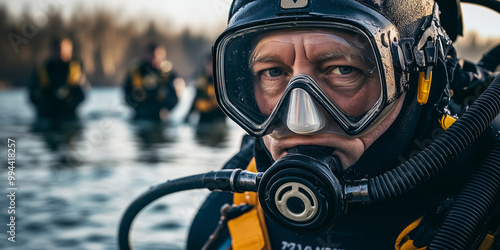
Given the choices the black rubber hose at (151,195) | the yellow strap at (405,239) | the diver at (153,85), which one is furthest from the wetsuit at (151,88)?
the yellow strap at (405,239)

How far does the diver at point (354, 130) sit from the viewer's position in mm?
1399

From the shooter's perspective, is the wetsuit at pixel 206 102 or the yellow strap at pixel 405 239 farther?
the wetsuit at pixel 206 102

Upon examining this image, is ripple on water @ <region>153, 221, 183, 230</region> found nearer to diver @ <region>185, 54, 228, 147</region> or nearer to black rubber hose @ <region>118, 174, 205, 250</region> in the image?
black rubber hose @ <region>118, 174, 205, 250</region>

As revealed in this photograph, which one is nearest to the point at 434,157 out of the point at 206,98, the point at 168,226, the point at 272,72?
the point at 272,72

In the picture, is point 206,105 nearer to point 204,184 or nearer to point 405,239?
point 204,184

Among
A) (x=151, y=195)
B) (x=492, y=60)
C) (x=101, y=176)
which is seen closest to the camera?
(x=151, y=195)

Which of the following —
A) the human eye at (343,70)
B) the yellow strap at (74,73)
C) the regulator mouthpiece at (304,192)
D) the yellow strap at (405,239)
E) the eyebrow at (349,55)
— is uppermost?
the yellow strap at (74,73)

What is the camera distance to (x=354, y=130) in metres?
1.46

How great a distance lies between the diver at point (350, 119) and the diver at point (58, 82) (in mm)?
10204

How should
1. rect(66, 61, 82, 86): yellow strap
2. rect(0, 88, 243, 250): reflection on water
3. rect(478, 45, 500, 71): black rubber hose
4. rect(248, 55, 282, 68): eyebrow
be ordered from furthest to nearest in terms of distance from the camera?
rect(66, 61, 82, 86): yellow strap < rect(0, 88, 243, 250): reflection on water < rect(478, 45, 500, 71): black rubber hose < rect(248, 55, 282, 68): eyebrow

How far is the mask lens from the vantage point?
1469 mm

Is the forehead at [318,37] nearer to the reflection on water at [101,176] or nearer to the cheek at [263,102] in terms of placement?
the cheek at [263,102]

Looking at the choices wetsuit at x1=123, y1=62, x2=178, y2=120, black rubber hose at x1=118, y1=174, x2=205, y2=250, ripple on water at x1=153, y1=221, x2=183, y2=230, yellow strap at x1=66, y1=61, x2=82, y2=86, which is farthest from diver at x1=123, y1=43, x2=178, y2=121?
black rubber hose at x1=118, y1=174, x2=205, y2=250

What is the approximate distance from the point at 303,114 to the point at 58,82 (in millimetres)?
10650
